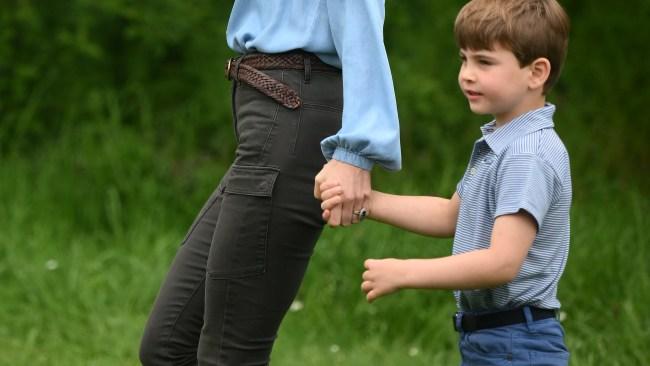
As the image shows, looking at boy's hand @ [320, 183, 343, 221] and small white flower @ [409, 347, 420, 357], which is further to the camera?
small white flower @ [409, 347, 420, 357]

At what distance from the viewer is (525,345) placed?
2545 mm

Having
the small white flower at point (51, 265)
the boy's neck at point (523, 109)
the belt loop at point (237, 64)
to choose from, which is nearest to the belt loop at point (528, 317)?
the boy's neck at point (523, 109)

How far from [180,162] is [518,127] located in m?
4.10

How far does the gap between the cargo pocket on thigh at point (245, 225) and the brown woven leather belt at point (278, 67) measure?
17cm

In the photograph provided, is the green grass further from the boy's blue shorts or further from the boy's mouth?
the boy's mouth

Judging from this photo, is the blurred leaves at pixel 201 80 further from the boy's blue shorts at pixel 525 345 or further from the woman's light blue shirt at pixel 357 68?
the boy's blue shorts at pixel 525 345

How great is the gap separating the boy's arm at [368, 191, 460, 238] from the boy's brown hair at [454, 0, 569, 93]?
40 centimetres

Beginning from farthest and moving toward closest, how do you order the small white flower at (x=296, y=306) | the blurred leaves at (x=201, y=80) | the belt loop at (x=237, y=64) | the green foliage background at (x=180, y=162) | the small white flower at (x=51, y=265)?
the blurred leaves at (x=201, y=80) → the small white flower at (x=51, y=265) → the small white flower at (x=296, y=306) → the green foliage background at (x=180, y=162) → the belt loop at (x=237, y=64)

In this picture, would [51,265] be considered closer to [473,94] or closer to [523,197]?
[473,94]

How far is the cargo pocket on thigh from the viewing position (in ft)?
8.76

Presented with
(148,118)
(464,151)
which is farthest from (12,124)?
(464,151)

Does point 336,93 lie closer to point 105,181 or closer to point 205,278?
point 205,278

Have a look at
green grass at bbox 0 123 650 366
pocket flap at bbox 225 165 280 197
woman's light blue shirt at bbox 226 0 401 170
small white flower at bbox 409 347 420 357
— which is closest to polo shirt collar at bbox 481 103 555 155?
woman's light blue shirt at bbox 226 0 401 170

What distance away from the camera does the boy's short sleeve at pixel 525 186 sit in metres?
2.39
